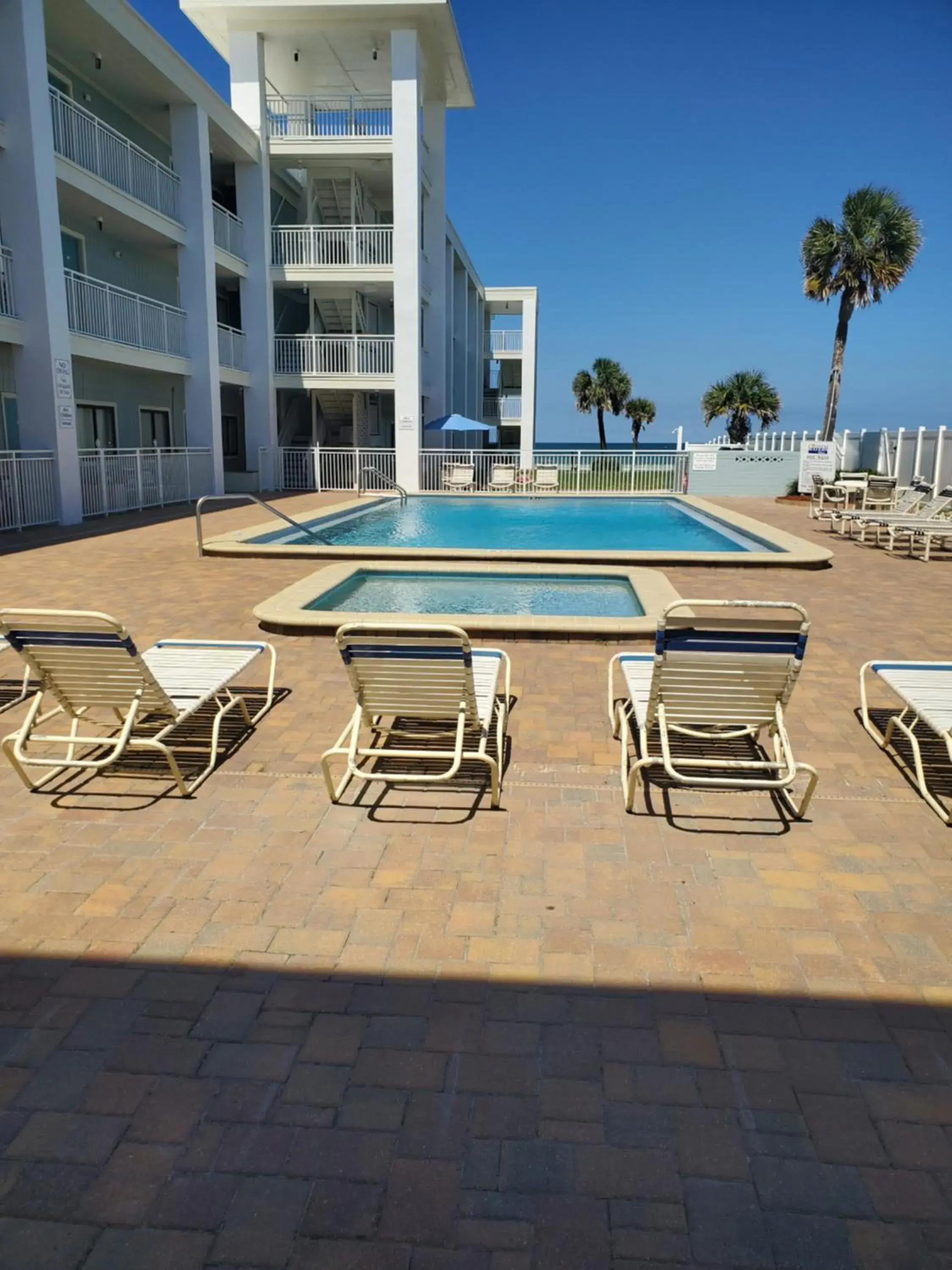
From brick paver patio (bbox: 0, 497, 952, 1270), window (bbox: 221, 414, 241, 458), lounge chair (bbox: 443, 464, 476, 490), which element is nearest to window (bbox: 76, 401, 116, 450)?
window (bbox: 221, 414, 241, 458)

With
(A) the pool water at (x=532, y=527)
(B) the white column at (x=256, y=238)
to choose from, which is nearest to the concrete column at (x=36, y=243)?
(A) the pool water at (x=532, y=527)

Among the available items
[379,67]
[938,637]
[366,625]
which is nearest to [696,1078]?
[366,625]

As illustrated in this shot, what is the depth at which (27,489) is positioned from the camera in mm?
15023

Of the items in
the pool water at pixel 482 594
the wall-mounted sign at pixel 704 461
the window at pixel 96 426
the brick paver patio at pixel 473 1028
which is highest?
the window at pixel 96 426

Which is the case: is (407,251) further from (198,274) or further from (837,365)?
(837,365)

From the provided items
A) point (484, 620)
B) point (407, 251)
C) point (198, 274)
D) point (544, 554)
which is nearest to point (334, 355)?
point (407, 251)

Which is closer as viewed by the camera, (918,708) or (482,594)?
(918,708)

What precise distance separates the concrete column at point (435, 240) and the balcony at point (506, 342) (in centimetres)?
1576

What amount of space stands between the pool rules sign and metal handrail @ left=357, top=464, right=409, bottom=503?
42.7 feet

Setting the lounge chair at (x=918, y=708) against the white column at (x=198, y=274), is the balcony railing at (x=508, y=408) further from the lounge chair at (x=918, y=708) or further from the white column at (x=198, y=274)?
the lounge chair at (x=918, y=708)

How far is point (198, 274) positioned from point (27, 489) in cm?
909

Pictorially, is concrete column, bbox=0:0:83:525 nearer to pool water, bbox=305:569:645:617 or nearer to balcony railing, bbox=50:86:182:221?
balcony railing, bbox=50:86:182:221

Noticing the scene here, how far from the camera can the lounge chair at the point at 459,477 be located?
25.4m

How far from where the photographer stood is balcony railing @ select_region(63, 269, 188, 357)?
16594 mm
